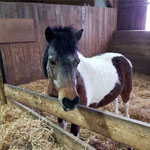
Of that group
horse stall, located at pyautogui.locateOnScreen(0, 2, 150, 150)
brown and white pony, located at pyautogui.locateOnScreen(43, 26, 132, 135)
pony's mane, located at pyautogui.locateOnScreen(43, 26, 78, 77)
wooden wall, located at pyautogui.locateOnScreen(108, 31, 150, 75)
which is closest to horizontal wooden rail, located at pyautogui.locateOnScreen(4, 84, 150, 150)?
horse stall, located at pyautogui.locateOnScreen(0, 2, 150, 150)

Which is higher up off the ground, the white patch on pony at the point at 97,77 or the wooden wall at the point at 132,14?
the wooden wall at the point at 132,14

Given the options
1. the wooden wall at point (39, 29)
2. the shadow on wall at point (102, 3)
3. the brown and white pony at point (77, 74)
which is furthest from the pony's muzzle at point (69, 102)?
the shadow on wall at point (102, 3)

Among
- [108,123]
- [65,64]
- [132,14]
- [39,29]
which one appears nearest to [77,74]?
[65,64]

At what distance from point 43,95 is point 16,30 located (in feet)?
6.72

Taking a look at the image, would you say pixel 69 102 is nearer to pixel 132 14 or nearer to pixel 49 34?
pixel 49 34

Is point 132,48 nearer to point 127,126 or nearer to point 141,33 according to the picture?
point 141,33

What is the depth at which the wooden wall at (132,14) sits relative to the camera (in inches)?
152

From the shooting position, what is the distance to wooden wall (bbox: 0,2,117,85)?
8.89ft

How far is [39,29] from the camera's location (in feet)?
10.1

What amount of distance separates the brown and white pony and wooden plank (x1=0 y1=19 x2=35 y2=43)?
1769mm

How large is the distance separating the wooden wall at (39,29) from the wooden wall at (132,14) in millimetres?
333

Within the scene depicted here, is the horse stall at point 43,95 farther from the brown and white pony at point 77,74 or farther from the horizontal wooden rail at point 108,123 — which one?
the brown and white pony at point 77,74

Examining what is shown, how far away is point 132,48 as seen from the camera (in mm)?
3906

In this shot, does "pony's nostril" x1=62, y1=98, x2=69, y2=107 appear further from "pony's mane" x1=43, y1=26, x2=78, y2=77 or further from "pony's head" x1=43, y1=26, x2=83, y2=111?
"pony's mane" x1=43, y1=26, x2=78, y2=77
